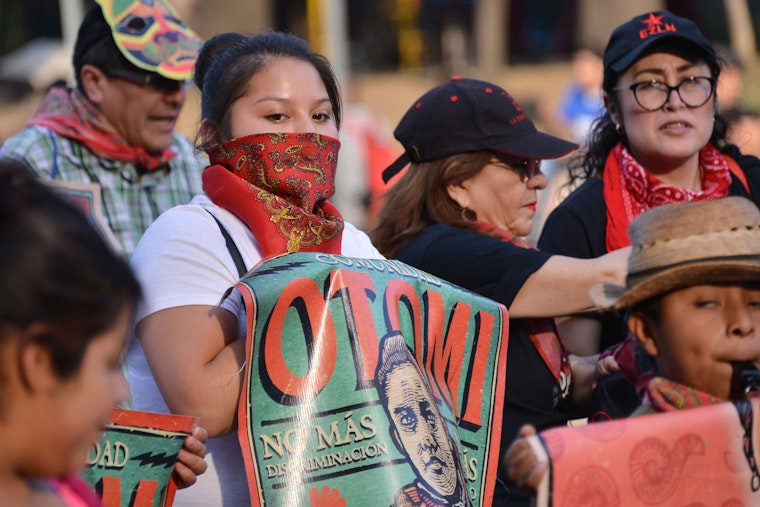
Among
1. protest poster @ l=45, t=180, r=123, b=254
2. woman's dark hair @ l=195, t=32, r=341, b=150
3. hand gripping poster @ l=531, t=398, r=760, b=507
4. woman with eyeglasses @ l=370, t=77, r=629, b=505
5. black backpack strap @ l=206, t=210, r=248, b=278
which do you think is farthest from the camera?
protest poster @ l=45, t=180, r=123, b=254

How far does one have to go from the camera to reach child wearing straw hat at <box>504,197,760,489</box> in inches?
95.3

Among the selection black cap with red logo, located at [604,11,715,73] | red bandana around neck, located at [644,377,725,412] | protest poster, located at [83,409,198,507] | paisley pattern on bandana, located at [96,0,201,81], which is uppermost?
paisley pattern on bandana, located at [96,0,201,81]

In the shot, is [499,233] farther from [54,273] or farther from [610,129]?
[54,273]

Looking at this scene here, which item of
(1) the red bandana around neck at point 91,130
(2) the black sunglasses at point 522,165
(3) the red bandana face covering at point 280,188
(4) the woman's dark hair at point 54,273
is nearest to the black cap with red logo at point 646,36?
(2) the black sunglasses at point 522,165

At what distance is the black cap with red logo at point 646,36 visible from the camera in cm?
376

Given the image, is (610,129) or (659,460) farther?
(610,129)

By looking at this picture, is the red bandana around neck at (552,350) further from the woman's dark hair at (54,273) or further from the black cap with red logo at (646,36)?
the woman's dark hair at (54,273)

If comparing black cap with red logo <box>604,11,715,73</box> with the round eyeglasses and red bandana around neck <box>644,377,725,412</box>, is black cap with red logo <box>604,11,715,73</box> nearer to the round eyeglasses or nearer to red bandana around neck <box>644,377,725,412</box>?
the round eyeglasses

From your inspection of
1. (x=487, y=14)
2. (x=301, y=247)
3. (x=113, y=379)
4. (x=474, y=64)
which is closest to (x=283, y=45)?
(x=301, y=247)

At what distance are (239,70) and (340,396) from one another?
3.14ft

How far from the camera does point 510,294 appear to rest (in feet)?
10.6

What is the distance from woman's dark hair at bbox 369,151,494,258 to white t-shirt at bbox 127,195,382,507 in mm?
795

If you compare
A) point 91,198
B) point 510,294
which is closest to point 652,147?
point 510,294

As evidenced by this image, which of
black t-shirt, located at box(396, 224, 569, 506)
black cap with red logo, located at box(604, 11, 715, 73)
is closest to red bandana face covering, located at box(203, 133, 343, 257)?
black t-shirt, located at box(396, 224, 569, 506)
